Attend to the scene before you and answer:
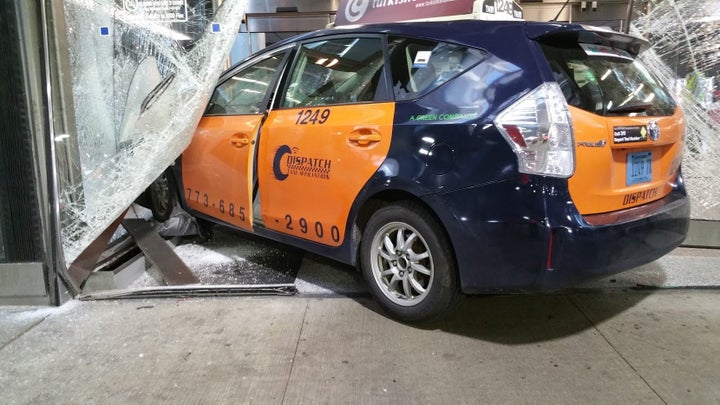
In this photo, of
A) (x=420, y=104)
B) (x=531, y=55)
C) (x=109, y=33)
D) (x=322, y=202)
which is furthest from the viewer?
(x=109, y=33)

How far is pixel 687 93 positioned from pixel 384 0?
280cm

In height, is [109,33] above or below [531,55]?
above

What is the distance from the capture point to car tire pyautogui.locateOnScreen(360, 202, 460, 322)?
274 centimetres

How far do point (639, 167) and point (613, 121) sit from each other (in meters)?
0.36

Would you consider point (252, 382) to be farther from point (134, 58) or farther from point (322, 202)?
point (134, 58)

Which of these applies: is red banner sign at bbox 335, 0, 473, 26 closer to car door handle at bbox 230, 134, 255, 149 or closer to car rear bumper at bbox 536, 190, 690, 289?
car door handle at bbox 230, 134, 255, 149

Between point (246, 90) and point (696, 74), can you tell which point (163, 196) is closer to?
point (246, 90)

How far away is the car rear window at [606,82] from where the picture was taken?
2.48 m

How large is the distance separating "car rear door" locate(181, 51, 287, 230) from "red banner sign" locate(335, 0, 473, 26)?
2.24 ft

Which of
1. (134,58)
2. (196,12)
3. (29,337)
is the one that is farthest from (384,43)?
(29,337)

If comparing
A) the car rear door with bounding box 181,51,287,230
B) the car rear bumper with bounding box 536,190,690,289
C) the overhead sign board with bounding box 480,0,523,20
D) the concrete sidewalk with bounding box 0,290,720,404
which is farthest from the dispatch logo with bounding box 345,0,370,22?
the car rear bumper with bounding box 536,190,690,289

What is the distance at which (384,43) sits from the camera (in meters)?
3.06

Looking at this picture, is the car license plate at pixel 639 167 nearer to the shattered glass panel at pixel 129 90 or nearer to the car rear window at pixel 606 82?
the car rear window at pixel 606 82

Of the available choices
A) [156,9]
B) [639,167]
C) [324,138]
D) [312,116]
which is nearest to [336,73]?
[312,116]
